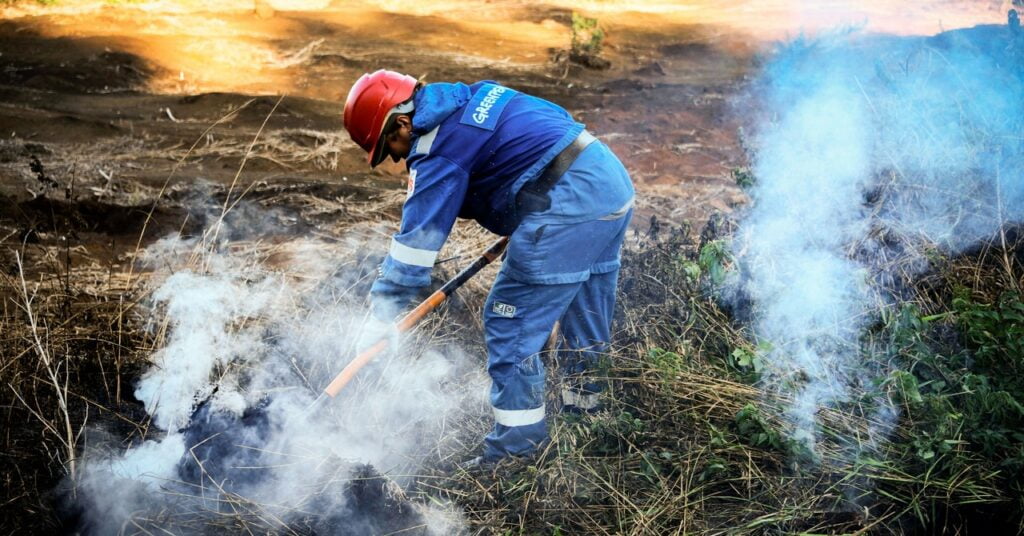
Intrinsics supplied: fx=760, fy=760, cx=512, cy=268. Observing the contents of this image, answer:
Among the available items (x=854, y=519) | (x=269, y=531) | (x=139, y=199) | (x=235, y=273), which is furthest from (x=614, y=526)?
(x=139, y=199)

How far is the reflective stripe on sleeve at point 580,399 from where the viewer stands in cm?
390

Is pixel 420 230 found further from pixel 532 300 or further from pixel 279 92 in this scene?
pixel 279 92

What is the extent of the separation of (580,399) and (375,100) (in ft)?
5.93

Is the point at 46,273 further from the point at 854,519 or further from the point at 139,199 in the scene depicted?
the point at 854,519

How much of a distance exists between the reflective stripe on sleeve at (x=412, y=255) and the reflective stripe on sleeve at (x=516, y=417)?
0.88 meters

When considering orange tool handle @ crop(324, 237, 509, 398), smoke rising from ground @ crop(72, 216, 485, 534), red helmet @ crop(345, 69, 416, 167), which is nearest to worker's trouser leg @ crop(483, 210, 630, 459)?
orange tool handle @ crop(324, 237, 509, 398)

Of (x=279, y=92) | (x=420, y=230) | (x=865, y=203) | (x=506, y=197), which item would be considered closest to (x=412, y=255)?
(x=420, y=230)

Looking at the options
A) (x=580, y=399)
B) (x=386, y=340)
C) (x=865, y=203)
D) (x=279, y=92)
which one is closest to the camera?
(x=386, y=340)

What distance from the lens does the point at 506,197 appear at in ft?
11.4

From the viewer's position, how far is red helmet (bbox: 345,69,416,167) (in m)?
3.33

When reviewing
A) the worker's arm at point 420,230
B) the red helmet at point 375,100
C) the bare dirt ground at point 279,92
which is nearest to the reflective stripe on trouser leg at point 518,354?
the worker's arm at point 420,230

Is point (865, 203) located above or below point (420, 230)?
below

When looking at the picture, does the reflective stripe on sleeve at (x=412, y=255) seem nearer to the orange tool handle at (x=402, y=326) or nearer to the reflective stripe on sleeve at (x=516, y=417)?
the orange tool handle at (x=402, y=326)

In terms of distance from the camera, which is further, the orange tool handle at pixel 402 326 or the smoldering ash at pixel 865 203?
the smoldering ash at pixel 865 203
